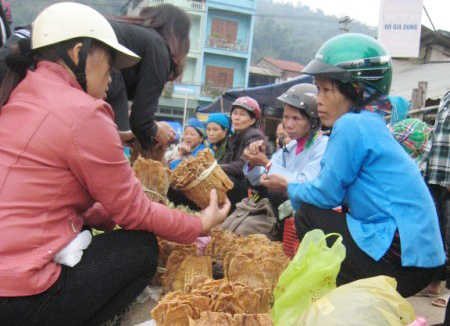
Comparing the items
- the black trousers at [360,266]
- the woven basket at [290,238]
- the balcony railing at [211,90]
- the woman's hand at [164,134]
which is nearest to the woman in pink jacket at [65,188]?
the black trousers at [360,266]

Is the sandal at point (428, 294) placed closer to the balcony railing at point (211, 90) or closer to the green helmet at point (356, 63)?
the green helmet at point (356, 63)

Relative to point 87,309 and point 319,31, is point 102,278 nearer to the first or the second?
point 87,309

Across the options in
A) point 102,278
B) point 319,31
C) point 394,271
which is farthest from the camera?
point 319,31

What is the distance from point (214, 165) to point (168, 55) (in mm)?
993

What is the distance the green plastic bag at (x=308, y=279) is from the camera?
206cm

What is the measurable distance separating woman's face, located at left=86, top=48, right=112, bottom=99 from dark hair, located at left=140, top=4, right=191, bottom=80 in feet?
4.16

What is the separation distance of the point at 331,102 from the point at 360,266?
3.25 feet

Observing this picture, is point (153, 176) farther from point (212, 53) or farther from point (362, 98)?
point (212, 53)

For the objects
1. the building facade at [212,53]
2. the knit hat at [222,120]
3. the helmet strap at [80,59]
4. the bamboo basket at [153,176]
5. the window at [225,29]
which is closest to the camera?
the helmet strap at [80,59]

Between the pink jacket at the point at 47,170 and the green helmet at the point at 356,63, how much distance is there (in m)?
1.35

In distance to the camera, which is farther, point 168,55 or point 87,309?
point 168,55

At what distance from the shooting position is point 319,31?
84.4 meters

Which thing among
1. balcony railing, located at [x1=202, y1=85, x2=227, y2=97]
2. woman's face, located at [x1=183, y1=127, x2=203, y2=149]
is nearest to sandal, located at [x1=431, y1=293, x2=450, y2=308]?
woman's face, located at [x1=183, y1=127, x2=203, y2=149]

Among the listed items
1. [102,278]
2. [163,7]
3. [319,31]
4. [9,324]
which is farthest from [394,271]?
[319,31]
